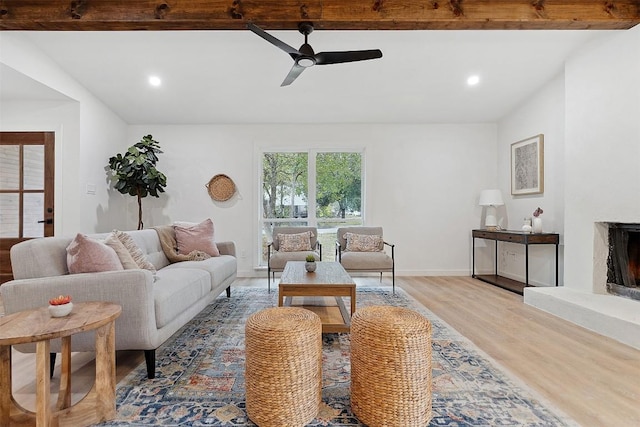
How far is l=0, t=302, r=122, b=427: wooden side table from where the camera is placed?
1.33 metres

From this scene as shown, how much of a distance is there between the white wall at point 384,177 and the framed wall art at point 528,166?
18.5 inches

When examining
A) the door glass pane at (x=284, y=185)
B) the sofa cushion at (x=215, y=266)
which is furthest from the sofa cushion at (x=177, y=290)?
the door glass pane at (x=284, y=185)

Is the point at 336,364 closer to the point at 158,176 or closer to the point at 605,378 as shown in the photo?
the point at 605,378

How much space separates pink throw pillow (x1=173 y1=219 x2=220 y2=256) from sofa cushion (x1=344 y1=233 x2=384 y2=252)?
1819 millimetres

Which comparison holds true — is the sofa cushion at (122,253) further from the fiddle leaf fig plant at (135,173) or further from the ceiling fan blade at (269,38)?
the fiddle leaf fig plant at (135,173)

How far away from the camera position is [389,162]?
5.31m

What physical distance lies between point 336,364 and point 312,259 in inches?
41.9

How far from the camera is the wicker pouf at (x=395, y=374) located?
1.50 m

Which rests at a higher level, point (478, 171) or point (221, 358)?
point (478, 171)

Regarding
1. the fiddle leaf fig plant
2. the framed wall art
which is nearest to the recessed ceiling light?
the fiddle leaf fig plant

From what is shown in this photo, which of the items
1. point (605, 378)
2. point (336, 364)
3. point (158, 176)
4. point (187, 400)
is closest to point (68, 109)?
point (158, 176)

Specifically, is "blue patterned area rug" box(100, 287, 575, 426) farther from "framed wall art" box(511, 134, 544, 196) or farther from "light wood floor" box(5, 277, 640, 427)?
"framed wall art" box(511, 134, 544, 196)

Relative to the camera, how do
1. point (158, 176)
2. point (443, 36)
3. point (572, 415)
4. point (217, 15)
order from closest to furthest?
point (572, 415)
point (217, 15)
point (443, 36)
point (158, 176)

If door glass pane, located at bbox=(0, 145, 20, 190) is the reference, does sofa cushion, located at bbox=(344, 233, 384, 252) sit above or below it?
below
